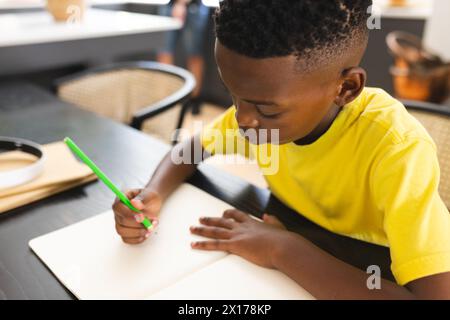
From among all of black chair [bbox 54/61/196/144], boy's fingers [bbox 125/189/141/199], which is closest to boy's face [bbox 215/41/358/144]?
boy's fingers [bbox 125/189/141/199]

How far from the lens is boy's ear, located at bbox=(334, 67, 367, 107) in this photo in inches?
24.7

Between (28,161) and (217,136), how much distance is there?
388mm

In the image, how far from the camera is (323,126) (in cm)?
74

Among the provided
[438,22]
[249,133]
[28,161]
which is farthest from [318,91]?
[438,22]

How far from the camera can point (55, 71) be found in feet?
7.10

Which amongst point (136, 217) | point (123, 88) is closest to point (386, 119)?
point (136, 217)

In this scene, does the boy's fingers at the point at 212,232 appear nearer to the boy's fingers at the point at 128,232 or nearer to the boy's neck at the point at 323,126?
the boy's fingers at the point at 128,232

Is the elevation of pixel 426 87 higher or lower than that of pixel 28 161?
lower

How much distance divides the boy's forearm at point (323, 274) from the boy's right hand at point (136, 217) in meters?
0.21

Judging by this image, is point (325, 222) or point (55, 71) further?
point (55, 71)

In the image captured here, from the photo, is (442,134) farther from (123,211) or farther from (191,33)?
(191,33)

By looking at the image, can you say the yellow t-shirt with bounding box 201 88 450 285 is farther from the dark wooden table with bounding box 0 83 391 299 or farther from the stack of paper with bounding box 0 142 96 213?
the stack of paper with bounding box 0 142 96 213
